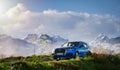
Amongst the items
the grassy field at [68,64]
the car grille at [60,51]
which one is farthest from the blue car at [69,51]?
the grassy field at [68,64]

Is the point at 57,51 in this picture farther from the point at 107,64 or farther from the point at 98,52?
the point at 107,64

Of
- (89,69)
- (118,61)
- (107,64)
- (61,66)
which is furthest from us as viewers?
(118,61)

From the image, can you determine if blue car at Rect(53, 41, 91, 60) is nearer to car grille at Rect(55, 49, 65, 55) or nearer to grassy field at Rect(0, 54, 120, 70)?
car grille at Rect(55, 49, 65, 55)

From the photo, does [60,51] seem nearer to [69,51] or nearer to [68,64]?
[69,51]

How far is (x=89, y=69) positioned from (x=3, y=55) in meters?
8.47

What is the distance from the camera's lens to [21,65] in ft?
75.7

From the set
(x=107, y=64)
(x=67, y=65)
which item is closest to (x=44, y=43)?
(x=67, y=65)

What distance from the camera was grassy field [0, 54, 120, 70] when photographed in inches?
915

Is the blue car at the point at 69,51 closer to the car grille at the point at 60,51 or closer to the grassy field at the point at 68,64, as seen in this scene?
the car grille at the point at 60,51

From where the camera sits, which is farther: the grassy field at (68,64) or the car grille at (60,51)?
the car grille at (60,51)

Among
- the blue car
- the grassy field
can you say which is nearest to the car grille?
the blue car

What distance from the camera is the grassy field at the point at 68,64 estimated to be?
23.2m

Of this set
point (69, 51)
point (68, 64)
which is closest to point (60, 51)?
point (69, 51)

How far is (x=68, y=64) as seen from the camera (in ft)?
86.4
